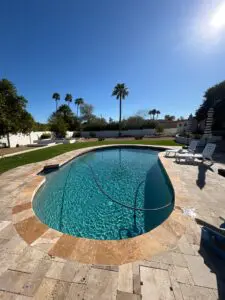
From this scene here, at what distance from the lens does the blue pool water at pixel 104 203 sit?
11.6 ft

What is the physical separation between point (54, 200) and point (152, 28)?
31.8 ft

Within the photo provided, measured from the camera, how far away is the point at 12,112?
602 inches

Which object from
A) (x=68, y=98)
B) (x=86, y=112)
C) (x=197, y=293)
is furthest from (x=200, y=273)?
(x=86, y=112)

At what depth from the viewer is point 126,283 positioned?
175 centimetres

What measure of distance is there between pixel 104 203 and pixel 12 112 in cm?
1613

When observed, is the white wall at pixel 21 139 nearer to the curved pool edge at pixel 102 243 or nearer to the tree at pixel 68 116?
the tree at pixel 68 116

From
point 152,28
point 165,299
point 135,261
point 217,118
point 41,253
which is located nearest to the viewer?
point 165,299

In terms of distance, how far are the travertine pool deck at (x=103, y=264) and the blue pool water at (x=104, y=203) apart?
830 millimetres

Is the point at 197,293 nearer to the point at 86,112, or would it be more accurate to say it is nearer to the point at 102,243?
the point at 102,243

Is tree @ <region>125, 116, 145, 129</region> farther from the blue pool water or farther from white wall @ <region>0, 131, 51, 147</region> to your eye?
the blue pool water

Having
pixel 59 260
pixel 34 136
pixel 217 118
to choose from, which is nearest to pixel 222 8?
pixel 59 260

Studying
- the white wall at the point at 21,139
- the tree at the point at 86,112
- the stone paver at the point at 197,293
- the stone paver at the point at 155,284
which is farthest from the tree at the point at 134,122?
the stone paver at the point at 197,293

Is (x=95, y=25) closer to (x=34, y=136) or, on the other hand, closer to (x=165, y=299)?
(x=165, y=299)

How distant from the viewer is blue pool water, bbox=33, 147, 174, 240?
139 inches
